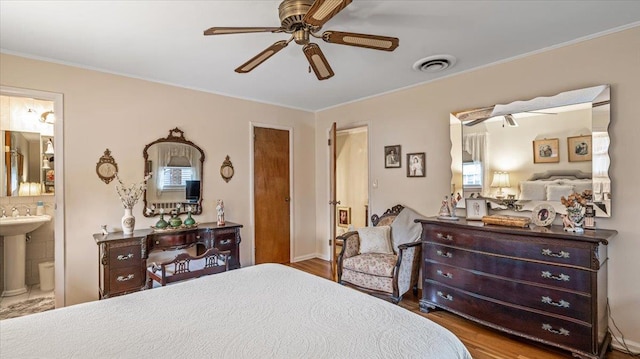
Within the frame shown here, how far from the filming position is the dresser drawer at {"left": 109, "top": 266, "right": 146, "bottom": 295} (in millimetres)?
2963

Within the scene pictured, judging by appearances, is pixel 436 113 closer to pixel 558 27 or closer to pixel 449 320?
pixel 558 27

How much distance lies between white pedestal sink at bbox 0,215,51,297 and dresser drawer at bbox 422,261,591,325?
14.8ft

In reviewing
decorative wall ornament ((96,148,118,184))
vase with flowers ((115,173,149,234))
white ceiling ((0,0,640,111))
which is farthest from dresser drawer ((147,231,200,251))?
white ceiling ((0,0,640,111))

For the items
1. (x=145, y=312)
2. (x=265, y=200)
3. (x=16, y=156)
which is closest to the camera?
(x=145, y=312)

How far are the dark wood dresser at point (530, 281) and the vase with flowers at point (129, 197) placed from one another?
3.10 m

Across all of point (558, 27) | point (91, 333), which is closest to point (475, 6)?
point (558, 27)

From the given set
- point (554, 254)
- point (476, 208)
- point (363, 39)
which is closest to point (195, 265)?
point (363, 39)

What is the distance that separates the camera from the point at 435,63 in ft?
10.1

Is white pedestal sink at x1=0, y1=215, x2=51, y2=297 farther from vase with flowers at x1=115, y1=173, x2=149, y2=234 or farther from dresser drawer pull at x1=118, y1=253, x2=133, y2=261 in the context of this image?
dresser drawer pull at x1=118, y1=253, x2=133, y2=261

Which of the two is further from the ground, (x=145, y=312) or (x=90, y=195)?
(x=90, y=195)

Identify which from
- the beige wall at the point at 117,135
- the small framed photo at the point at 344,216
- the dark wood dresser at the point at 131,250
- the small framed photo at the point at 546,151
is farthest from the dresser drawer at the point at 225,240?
the small framed photo at the point at 546,151

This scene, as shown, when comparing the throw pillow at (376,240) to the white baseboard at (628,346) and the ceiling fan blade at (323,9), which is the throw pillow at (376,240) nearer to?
the white baseboard at (628,346)

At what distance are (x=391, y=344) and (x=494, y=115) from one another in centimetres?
271

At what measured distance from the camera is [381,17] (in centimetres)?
228
